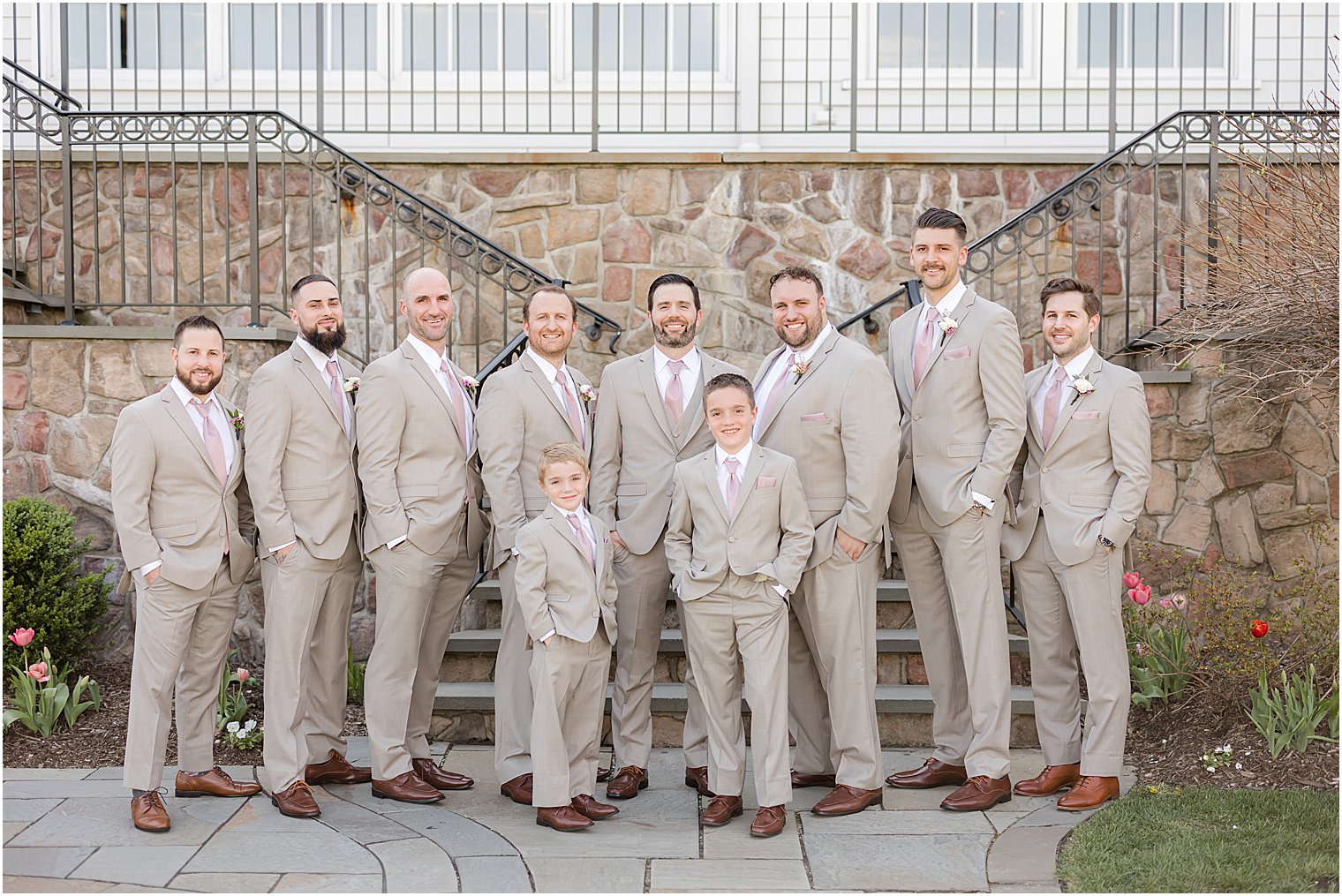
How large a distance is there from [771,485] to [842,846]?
132cm

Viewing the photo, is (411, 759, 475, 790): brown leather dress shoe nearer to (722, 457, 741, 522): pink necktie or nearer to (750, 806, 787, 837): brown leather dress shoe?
(750, 806, 787, 837): brown leather dress shoe

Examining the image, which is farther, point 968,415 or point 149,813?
point 968,415

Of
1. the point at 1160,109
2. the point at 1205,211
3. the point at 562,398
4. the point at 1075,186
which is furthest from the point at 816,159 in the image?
the point at 562,398

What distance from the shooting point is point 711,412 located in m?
4.54

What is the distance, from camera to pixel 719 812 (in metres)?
4.54

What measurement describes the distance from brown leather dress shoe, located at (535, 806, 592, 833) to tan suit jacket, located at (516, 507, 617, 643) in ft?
2.09

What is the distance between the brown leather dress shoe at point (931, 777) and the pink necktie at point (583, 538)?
1.62 meters

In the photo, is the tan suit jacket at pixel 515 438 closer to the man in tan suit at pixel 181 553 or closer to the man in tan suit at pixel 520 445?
the man in tan suit at pixel 520 445

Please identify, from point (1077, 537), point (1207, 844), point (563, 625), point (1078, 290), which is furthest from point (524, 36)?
point (1207, 844)

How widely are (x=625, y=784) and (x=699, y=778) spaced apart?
0.30 meters

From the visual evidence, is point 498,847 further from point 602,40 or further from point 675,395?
point 602,40

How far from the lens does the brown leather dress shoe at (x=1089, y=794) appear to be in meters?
4.68

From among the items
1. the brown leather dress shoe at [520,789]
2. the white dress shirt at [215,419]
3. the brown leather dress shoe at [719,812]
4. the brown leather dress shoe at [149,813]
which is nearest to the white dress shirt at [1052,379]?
the brown leather dress shoe at [719,812]

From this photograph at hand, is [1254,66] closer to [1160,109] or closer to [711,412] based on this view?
[1160,109]
